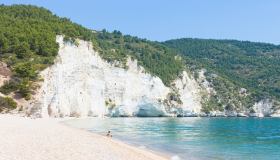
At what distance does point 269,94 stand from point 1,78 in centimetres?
11903

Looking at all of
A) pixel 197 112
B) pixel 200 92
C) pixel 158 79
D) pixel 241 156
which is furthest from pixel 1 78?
pixel 200 92

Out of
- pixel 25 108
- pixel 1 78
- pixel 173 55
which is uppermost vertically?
pixel 173 55

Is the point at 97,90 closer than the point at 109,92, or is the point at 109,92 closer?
the point at 97,90

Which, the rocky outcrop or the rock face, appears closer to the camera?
the rock face

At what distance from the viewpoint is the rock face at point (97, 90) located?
245 ft

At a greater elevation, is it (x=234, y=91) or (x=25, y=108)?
(x=234, y=91)

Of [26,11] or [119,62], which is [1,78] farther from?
[119,62]

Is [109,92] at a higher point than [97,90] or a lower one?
higher

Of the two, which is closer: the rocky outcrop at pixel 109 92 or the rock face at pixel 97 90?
the rock face at pixel 97 90

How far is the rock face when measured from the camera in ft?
245

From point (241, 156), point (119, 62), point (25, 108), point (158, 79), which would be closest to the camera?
point (241, 156)

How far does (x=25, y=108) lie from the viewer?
6078 centimetres

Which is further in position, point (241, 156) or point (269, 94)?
point (269, 94)

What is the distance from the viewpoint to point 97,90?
99.9 m
